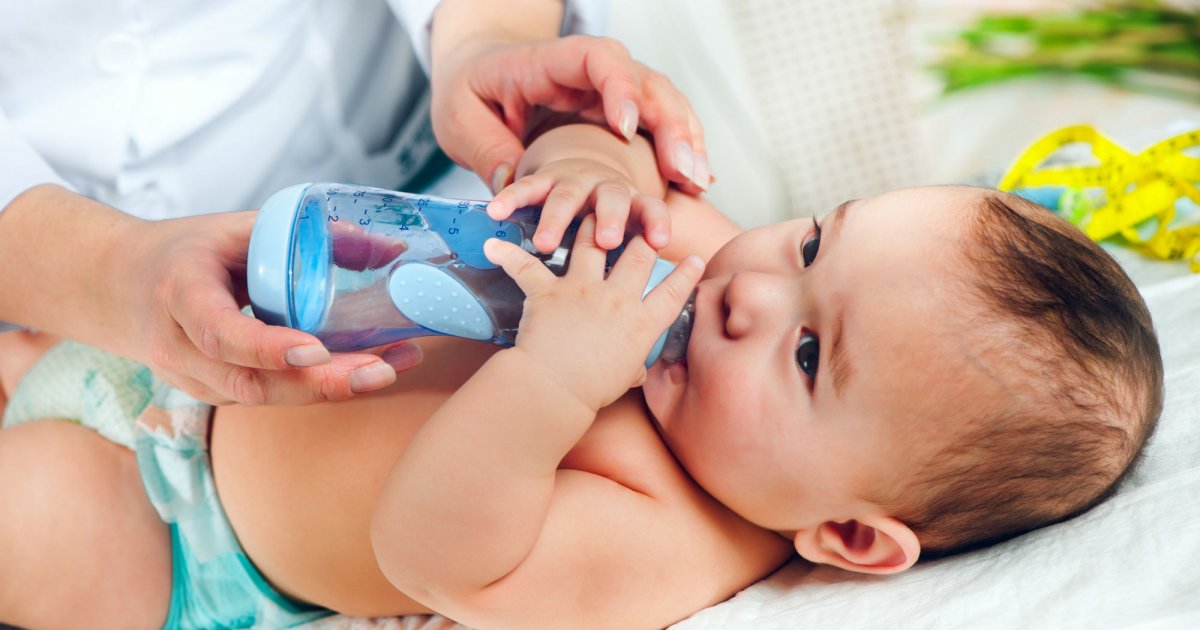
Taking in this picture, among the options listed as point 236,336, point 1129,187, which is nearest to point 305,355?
point 236,336

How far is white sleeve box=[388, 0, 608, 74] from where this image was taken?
1.35 metres

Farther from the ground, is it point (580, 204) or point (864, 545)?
point (580, 204)

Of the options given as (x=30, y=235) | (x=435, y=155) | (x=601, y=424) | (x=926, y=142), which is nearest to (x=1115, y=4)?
(x=926, y=142)

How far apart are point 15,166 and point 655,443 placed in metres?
0.77

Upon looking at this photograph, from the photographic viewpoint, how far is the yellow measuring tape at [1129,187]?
136 cm

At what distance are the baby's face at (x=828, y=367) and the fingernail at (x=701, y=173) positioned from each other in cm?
23

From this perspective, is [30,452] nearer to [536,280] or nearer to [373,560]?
[373,560]

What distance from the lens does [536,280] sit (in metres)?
0.87

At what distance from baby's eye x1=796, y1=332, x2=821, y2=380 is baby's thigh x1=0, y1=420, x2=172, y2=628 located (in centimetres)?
78

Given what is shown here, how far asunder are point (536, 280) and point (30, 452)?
670 mm

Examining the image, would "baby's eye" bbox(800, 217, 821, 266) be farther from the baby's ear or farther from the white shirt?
the white shirt

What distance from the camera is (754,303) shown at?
0.99 m

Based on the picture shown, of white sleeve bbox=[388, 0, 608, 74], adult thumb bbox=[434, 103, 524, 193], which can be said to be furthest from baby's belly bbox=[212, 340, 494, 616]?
white sleeve bbox=[388, 0, 608, 74]

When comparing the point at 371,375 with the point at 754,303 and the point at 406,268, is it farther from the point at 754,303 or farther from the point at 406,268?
the point at 754,303
